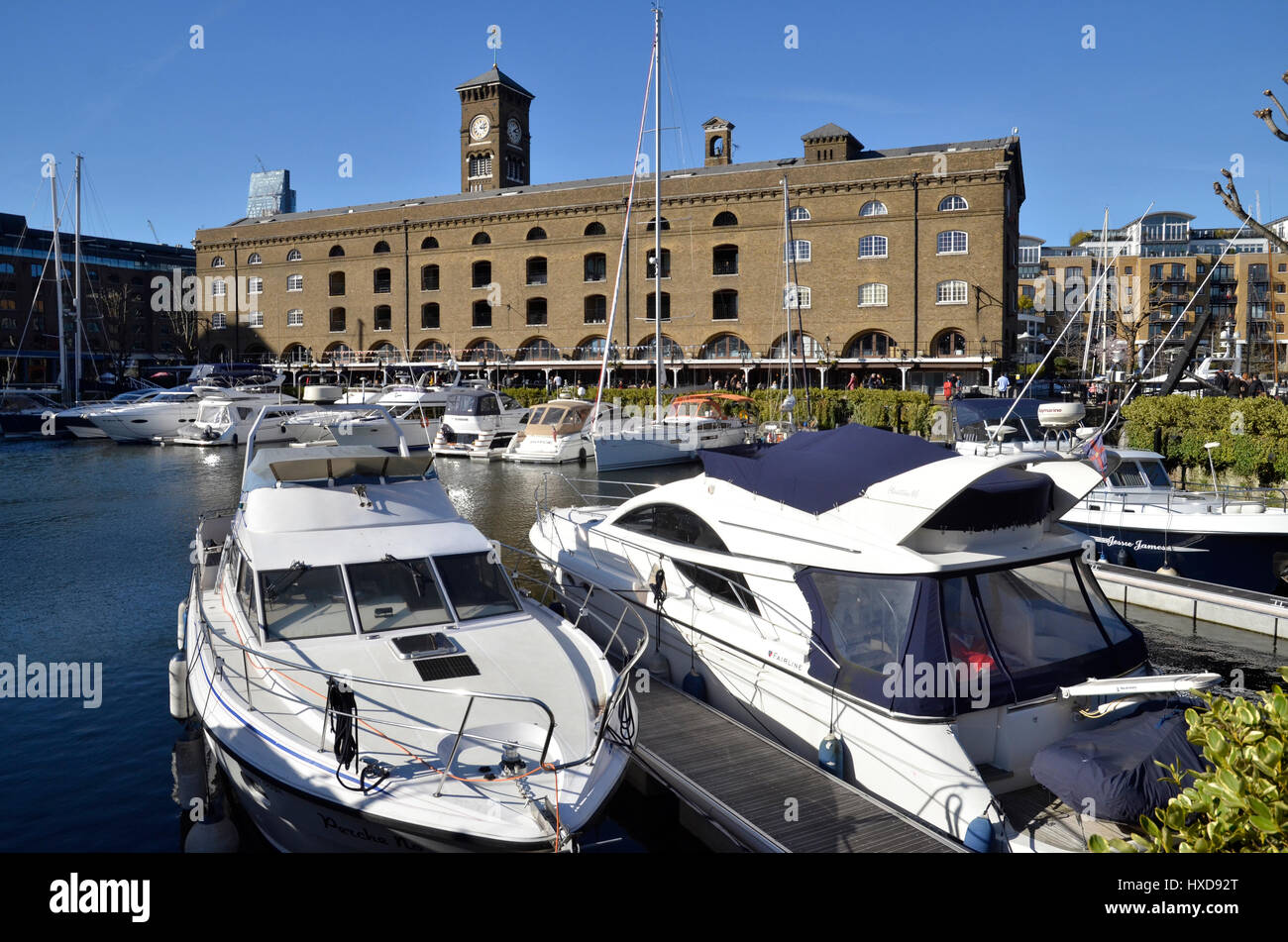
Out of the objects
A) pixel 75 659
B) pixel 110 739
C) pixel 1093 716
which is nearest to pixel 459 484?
pixel 75 659

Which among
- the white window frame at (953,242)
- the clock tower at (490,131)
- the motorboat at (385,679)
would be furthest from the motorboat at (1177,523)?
the clock tower at (490,131)

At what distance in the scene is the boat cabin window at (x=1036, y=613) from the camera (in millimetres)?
7727

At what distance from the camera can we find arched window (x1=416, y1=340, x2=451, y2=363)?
198ft

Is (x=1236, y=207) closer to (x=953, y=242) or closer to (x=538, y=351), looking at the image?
(x=953, y=242)

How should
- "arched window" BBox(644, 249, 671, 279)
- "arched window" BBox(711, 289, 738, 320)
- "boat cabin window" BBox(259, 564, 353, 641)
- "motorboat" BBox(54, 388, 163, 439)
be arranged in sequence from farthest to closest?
1. "arched window" BBox(644, 249, 671, 279)
2. "arched window" BBox(711, 289, 738, 320)
3. "motorboat" BBox(54, 388, 163, 439)
4. "boat cabin window" BBox(259, 564, 353, 641)

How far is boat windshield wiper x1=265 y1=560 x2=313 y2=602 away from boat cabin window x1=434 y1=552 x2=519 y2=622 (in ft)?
4.09

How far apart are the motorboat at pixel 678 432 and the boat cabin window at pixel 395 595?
20.0 m

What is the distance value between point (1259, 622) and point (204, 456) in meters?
33.7

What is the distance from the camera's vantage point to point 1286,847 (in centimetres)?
305

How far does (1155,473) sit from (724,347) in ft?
122

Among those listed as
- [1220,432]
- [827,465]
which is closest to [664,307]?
[1220,432]

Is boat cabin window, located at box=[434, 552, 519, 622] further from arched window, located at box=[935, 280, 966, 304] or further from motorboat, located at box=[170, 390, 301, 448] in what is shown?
arched window, located at box=[935, 280, 966, 304]

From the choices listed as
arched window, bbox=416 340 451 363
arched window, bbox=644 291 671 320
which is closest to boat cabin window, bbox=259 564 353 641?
arched window, bbox=644 291 671 320
